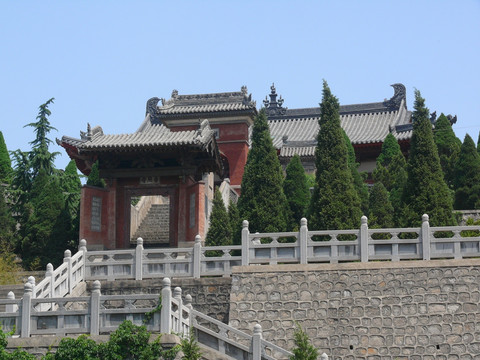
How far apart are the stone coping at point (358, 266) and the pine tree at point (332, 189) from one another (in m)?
2.91

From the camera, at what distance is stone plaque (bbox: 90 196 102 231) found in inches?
1186

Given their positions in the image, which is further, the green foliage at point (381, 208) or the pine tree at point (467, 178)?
the pine tree at point (467, 178)

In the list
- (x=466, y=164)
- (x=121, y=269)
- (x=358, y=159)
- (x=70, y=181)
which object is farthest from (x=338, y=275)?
(x=358, y=159)

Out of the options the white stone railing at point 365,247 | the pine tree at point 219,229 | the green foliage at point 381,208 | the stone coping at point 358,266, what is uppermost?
the green foliage at point 381,208

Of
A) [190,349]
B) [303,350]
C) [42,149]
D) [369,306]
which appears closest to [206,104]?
[42,149]

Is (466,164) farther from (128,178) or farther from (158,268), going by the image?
(158,268)

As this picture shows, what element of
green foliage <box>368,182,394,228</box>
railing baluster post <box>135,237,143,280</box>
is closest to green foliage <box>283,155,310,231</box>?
green foliage <box>368,182,394,228</box>

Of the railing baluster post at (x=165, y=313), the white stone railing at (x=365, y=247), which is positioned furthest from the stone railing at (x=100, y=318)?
the white stone railing at (x=365, y=247)

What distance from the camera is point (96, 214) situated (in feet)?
99.5

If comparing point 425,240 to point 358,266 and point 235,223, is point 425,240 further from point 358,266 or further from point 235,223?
point 235,223

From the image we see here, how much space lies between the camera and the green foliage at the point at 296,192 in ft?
105

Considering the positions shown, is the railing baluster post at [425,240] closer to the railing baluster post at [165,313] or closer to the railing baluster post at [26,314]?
the railing baluster post at [165,313]

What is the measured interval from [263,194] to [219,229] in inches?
76.7

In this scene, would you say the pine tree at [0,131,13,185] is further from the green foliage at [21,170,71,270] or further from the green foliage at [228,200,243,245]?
the green foliage at [228,200,243,245]
